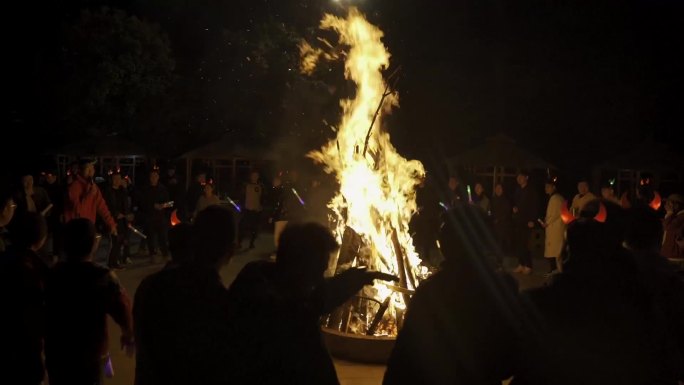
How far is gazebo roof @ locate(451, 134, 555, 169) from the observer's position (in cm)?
1791

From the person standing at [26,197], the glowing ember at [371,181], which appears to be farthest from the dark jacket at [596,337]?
the person standing at [26,197]

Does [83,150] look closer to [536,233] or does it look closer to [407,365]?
[536,233]

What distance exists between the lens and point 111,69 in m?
22.9

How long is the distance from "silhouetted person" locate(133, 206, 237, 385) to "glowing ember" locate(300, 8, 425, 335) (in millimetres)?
3642

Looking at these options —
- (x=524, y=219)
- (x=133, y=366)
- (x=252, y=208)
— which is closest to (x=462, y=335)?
(x=133, y=366)

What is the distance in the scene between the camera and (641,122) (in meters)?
23.5

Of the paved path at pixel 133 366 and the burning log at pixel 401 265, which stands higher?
the burning log at pixel 401 265

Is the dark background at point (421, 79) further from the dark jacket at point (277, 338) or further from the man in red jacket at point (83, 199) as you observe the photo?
the dark jacket at point (277, 338)

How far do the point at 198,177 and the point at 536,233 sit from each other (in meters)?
8.20

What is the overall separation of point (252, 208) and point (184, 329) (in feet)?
39.5

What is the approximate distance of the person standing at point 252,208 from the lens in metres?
14.9

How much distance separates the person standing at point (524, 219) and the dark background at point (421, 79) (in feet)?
33.7

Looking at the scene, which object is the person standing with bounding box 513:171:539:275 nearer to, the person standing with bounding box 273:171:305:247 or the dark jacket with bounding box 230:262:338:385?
the person standing with bounding box 273:171:305:247

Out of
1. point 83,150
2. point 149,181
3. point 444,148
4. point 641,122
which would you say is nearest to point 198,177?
point 149,181
